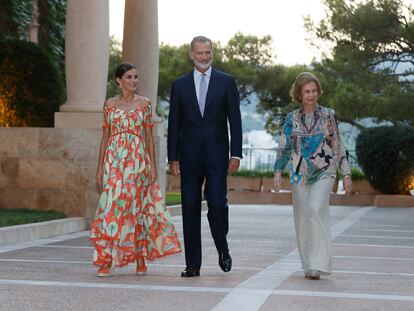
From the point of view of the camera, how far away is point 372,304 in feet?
27.3

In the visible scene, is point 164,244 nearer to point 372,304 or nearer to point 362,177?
point 372,304

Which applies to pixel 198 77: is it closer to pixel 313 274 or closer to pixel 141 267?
pixel 141 267

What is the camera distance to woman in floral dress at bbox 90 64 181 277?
33.4 feet

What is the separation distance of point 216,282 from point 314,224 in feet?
3.57

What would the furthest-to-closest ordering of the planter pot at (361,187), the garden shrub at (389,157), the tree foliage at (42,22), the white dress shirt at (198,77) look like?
the planter pot at (361,187)
the garden shrub at (389,157)
the tree foliage at (42,22)
the white dress shirt at (198,77)

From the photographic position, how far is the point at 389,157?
33750 mm

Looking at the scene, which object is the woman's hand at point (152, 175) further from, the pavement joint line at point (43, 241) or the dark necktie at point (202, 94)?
the pavement joint line at point (43, 241)

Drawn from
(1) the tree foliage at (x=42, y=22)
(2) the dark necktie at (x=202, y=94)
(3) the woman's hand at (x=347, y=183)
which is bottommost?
(3) the woman's hand at (x=347, y=183)

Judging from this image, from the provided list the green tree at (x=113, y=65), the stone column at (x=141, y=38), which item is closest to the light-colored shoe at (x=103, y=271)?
the stone column at (x=141, y=38)

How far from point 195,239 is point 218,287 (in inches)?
46.3

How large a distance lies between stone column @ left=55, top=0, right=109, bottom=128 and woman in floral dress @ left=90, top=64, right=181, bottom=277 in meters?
6.77

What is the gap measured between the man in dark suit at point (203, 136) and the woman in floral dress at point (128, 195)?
291 mm

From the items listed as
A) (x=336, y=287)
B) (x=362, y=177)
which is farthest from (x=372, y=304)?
(x=362, y=177)

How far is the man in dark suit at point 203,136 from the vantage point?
33.1 ft
